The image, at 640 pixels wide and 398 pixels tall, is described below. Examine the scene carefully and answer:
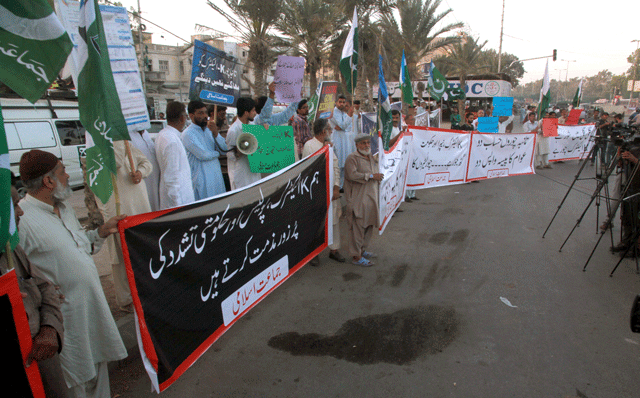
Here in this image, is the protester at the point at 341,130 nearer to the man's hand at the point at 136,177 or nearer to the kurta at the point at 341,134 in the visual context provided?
the kurta at the point at 341,134

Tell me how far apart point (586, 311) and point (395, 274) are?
2001mm

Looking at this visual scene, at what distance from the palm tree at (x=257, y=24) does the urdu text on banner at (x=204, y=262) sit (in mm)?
16148

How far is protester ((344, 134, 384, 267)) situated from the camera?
5.10 m

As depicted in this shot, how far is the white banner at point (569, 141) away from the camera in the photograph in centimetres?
1322

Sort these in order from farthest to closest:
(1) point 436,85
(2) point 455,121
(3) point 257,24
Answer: (3) point 257,24
(2) point 455,121
(1) point 436,85

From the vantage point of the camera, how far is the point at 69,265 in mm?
2342

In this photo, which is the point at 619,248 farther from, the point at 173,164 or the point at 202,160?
the point at 173,164

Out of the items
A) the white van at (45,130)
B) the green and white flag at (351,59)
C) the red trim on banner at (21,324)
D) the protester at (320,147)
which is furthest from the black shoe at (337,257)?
the white van at (45,130)

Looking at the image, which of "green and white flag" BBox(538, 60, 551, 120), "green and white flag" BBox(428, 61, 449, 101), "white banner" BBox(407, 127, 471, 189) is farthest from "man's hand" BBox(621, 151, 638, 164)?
"green and white flag" BBox(538, 60, 551, 120)

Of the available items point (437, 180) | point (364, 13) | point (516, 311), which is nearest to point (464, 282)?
point (516, 311)

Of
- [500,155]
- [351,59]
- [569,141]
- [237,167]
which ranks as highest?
[351,59]

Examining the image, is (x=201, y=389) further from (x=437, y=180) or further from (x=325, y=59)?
(x=325, y=59)

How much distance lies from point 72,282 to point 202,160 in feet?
8.35

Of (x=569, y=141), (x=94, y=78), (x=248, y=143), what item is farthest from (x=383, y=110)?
(x=569, y=141)
